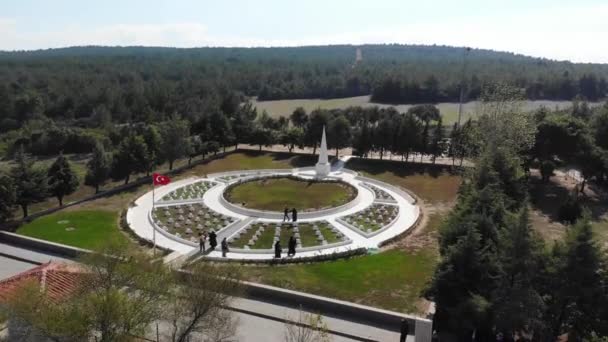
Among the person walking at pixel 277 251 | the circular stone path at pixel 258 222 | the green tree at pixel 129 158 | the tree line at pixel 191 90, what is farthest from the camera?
the tree line at pixel 191 90

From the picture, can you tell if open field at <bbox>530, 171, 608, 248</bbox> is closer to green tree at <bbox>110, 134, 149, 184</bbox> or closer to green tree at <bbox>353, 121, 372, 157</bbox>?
green tree at <bbox>353, 121, 372, 157</bbox>

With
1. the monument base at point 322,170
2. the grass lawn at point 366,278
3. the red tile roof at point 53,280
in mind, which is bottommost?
the grass lawn at point 366,278

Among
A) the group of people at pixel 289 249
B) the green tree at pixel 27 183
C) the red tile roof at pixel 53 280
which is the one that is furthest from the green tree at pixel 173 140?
the red tile roof at pixel 53 280

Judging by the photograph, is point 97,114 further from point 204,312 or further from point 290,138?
point 204,312

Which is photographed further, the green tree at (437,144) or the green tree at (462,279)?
the green tree at (437,144)

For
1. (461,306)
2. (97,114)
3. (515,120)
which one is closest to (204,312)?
(461,306)

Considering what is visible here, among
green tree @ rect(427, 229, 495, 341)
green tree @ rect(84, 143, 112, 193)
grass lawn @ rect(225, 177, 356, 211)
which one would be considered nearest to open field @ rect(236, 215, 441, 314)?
green tree @ rect(427, 229, 495, 341)

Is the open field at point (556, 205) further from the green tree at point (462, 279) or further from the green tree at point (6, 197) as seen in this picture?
the green tree at point (6, 197)
